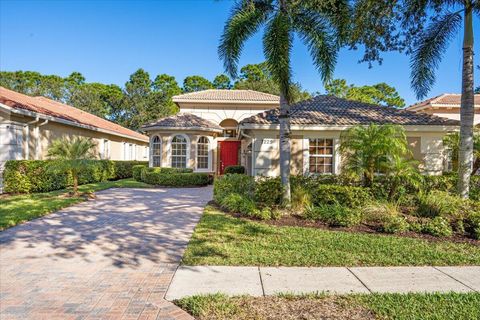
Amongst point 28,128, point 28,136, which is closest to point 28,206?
point 28,136

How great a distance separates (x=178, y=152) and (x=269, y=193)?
10.8 metres

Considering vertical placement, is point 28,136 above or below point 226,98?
below

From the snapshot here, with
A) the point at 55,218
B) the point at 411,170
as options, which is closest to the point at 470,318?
the point at 411,170

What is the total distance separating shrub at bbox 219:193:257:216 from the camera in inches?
338

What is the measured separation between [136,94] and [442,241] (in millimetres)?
40798

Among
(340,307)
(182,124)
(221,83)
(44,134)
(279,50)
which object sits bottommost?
(340,307)

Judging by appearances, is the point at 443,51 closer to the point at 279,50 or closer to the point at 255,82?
the point at 279,50

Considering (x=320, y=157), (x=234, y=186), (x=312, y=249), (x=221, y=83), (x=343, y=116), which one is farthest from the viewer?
(x=221, y=83)

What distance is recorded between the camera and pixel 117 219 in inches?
337

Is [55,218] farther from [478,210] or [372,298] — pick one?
[478,210]

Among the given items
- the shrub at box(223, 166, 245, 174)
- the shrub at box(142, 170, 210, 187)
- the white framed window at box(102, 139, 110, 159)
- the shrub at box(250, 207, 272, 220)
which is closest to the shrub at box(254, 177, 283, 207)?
the shrub at box(250, 207, 272, 220)

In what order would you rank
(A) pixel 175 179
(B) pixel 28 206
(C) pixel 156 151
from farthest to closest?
1. (C) pixel 156 151
2. (A) pixel 175 179
3. (B) pixel 28 206

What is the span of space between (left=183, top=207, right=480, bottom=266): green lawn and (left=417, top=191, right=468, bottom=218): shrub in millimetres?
1643

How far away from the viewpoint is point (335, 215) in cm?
764
